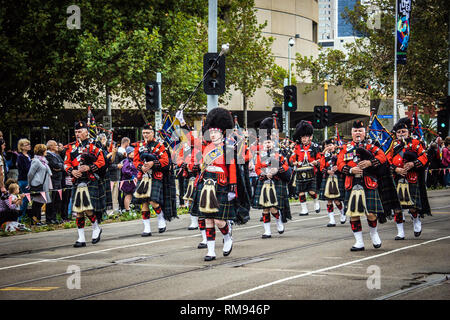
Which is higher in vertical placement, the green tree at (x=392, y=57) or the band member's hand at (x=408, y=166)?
the green tree at (x=392, y=57)

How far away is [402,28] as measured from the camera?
93.6ft

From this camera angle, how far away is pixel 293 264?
360 inches

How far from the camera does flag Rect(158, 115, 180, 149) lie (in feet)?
44.5

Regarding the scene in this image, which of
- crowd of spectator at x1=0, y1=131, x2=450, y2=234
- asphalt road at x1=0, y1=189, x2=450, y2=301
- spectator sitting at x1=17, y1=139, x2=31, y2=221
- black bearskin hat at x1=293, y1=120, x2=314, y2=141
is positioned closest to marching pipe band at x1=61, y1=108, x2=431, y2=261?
asphalt road at x1=0, y1=189, x2=450, y2=301

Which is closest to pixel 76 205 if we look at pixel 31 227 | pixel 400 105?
pixel 31 227

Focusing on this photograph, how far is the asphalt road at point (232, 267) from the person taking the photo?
7.34m

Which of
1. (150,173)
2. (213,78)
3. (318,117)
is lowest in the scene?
(150,173)

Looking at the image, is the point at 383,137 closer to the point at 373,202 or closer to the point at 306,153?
the point at 373,202

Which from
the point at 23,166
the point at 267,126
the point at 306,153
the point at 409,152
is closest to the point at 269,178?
the point at 267,126

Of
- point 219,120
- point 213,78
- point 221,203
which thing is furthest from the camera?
point 213,78

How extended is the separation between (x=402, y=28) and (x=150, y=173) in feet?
62.3

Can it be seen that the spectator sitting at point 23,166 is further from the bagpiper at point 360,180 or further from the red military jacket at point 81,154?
the bagpiper at point 360,180

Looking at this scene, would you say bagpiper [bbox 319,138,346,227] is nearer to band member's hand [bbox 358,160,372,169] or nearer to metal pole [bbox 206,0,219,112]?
metal pole [bbox 206,0,219,112]

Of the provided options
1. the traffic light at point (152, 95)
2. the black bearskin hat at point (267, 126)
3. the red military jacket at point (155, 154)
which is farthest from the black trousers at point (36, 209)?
the black bearskin hat at point (267, 126)
